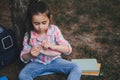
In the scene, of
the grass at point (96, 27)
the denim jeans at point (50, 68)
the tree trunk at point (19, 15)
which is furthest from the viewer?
the grass at point (96, 27)

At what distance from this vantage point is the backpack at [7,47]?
3.69 metres

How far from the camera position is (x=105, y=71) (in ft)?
12.4

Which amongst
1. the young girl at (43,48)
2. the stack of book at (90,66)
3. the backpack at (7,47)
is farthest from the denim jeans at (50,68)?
the backpack at (7,47)

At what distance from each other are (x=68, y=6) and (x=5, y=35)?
2.18 meters

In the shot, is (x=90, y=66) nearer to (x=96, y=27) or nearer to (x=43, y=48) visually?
(x=43, y=48)

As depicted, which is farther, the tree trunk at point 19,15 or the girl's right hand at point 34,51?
the tree trunk at point 19,15

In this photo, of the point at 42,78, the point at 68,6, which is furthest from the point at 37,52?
the point at 68,6

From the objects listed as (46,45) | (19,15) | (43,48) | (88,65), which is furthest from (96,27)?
(46,45)

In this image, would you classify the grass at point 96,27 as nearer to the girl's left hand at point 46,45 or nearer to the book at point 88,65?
the book at point 88,65

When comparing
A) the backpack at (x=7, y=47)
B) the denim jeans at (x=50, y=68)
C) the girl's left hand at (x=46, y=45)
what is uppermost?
the girl's left hand at (x=46, y=45)

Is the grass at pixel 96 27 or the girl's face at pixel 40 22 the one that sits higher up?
the girl's face at pixel 40 22

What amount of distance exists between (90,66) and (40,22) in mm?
1005

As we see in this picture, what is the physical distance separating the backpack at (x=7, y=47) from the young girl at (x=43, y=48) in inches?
14.8

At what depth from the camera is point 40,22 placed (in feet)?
10.5
